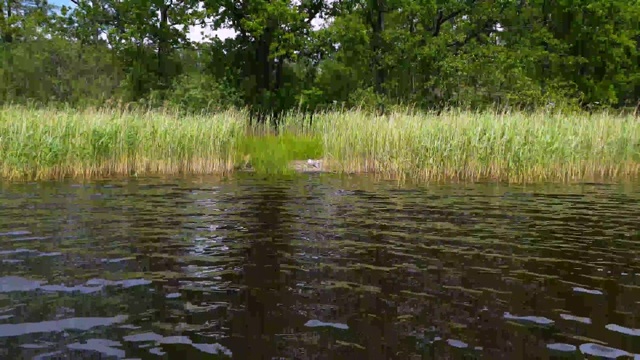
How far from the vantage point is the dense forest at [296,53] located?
99.4ft

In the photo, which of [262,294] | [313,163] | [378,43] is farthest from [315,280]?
[378,43]

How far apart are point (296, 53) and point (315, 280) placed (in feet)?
86.8

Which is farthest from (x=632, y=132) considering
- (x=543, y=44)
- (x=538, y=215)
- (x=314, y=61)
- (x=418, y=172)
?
(x=543, y=44)

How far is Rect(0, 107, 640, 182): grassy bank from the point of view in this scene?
1412 centimetres

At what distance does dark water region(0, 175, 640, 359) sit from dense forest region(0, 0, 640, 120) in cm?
1945

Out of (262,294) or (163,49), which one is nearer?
(262,294)

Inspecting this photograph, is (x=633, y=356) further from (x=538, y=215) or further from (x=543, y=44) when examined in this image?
(x=543, y=44)

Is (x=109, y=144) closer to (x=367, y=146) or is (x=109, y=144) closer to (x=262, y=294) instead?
(x=367, y=146)

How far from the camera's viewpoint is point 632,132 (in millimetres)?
16297

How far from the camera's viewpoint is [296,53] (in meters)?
30.9

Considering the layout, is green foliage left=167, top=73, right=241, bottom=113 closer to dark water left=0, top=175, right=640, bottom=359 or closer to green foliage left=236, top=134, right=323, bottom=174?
green foliage left=236, top=134, right=323, bottom=174

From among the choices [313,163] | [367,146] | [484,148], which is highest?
[484,148]

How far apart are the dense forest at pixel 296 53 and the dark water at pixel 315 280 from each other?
19.4 meters

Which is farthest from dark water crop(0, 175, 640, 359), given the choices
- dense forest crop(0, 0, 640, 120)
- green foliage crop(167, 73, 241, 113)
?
dense forest crop(0, 0, 640, 120)
